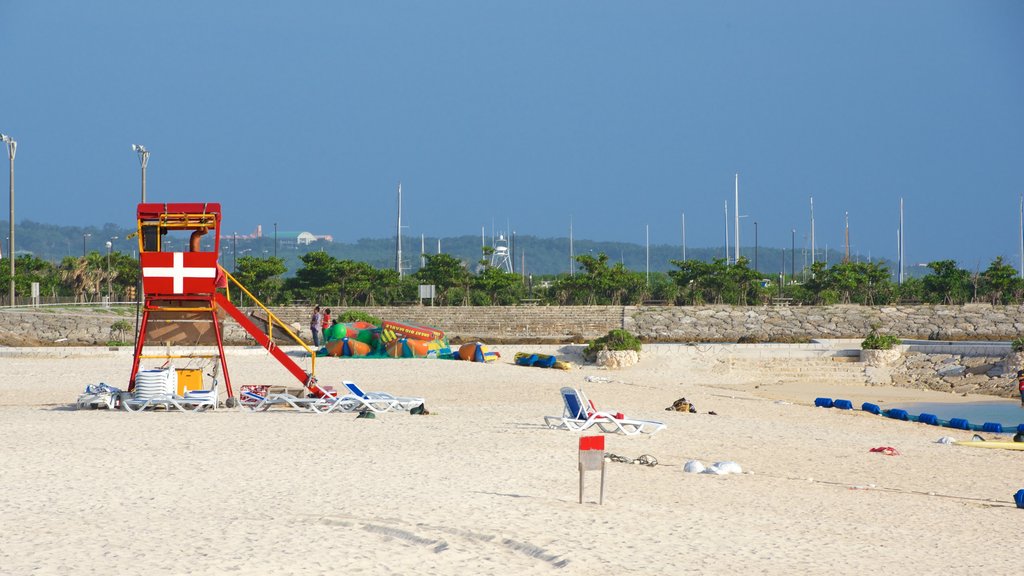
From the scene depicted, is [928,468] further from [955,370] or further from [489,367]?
[955,370]

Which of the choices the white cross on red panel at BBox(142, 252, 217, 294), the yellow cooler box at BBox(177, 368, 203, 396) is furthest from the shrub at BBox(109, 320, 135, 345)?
the white cross on red panel at BBox(142, 252, 217, 294)

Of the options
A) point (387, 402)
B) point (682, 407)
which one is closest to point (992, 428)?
point (682, 407)

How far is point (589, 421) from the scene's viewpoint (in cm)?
1370

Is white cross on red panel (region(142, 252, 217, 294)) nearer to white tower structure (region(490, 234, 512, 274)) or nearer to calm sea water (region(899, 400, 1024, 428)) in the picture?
calm sea water (region(899, 400, 1024, 428))

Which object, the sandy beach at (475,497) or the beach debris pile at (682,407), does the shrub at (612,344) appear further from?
the sandy beach at (475,497)

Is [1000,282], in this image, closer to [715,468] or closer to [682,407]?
[682,407]

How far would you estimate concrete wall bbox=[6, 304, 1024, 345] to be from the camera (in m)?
34.7

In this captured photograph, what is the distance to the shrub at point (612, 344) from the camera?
26000 millimetres

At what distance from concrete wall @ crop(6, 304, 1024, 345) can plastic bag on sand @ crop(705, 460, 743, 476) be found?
74.8 feet

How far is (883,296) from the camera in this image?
42.1 metres

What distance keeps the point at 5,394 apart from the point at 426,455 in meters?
10.5

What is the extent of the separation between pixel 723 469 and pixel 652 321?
86.0ft

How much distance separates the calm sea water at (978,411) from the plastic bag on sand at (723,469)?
30.1 feet

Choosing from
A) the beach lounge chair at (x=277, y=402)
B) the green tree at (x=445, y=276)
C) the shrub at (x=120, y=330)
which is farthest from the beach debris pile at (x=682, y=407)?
the green tree at (x=445, y=276)
